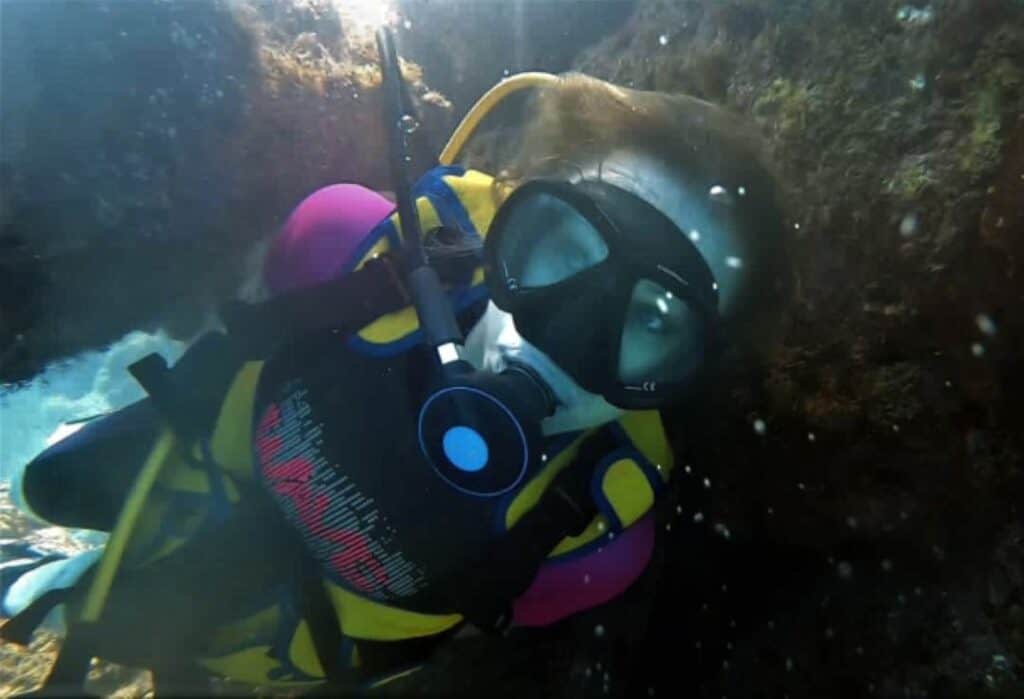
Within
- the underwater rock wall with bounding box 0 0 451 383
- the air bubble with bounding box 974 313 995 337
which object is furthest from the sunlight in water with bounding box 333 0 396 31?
the air bubble with bounding box 974 313 995 337

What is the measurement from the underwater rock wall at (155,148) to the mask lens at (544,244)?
1.65m

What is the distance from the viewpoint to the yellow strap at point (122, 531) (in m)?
2.01

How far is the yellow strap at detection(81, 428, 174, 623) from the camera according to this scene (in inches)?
79.0

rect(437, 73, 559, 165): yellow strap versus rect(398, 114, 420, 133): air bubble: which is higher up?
rect(437, 73, 559, 165): yellow strap

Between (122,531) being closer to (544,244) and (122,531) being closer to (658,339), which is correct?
(544,244)

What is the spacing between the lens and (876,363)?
7.22 ft

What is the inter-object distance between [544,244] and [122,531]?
55.5 inches

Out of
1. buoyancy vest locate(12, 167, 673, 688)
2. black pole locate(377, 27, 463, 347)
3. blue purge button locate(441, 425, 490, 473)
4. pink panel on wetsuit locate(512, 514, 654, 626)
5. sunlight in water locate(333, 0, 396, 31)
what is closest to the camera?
blue purge button locate(441, 425, 490, 473)

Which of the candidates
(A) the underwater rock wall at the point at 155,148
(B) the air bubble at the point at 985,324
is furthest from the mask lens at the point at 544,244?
(A) the underwater rock wall at the point at 155,148

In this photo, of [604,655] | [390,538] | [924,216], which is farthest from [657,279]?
[604,655]

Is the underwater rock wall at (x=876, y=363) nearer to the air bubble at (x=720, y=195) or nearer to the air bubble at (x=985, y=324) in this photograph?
the air bubble at (x=985, y=324)

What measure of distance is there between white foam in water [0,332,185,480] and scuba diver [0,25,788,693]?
1.24 m

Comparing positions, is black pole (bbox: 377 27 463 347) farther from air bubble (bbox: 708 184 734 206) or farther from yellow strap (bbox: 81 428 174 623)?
yellow strap (bbox: 81 428 174 623)

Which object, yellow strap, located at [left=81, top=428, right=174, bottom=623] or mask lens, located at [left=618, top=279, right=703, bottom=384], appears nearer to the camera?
mask lens, located at [left=618, top=279, right=703, bottom=384]
